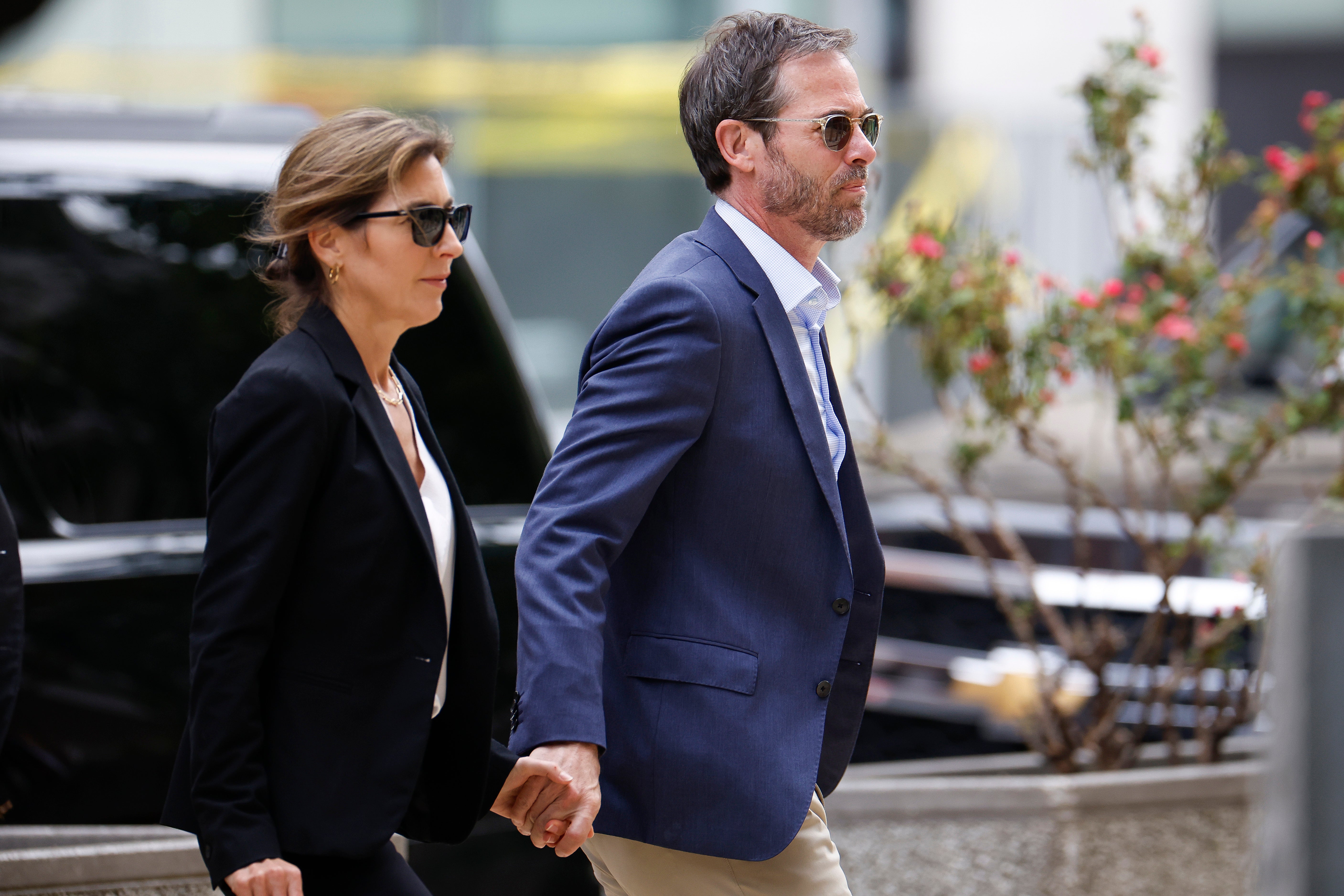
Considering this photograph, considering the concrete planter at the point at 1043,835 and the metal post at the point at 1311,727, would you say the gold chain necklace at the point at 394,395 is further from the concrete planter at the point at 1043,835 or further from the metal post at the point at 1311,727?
the concrete planter at the point at 1043,835

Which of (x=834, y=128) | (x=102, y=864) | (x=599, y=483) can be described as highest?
(x=834, y=128)

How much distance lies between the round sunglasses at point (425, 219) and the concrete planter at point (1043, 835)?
2068mm

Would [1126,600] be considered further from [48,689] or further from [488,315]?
[48,689]

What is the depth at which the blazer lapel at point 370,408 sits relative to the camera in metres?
2.10

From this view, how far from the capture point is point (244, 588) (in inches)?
76.8

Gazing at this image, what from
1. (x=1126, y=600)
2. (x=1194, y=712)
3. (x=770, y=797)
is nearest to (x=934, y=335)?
(x=1126, y=600)

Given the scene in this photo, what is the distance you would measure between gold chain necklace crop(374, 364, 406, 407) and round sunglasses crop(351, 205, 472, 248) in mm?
209

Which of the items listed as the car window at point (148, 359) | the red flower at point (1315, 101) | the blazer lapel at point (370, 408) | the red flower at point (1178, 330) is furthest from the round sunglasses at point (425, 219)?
the red flower at point (1315, 101)

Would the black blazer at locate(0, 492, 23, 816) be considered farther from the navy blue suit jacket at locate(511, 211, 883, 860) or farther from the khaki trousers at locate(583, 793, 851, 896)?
the khaki trousers at locate(583, 793, 851, 896)

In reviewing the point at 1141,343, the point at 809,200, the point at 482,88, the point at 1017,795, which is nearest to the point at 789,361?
the point at 809,200

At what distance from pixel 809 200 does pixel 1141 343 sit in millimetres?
2480

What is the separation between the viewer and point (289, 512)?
1.97 metres

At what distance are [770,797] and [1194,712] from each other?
331cm

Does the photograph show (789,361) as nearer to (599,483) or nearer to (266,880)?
(599,483)
